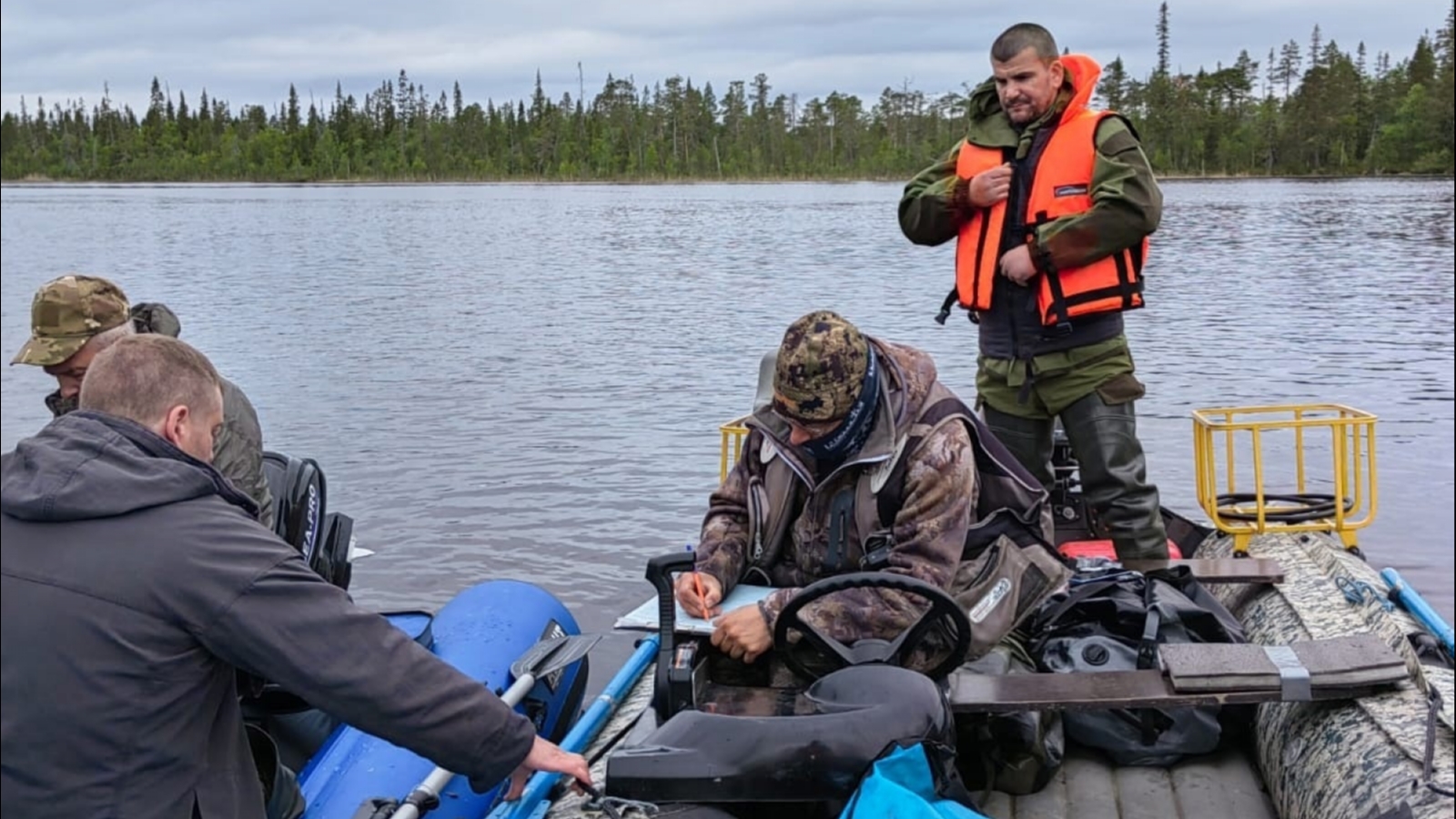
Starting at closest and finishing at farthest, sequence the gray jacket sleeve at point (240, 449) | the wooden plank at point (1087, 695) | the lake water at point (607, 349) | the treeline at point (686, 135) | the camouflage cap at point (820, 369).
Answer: the camouflage cap at point (820, 369) < the wooden plank at point (1087, 695) < the gray jacket sleeve at point (240, 449) < the lake water at point (607, 349) < the treeline at point (686, 135)

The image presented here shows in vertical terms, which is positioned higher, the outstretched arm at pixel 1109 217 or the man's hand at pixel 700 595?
the outstretched arm at pixel 1109 217

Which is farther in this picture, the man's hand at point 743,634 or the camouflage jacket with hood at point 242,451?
the camouflage jacket with hood at point 242,451

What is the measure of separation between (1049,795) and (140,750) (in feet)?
7.76

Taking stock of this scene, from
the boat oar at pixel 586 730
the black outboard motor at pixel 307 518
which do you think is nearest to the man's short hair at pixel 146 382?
the boat oar at pixel 586 730

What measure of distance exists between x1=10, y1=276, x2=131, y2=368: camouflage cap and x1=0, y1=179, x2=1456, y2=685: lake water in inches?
136

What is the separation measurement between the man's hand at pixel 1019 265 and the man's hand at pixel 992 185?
0.62ft

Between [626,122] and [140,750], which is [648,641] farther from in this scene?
[626,122]

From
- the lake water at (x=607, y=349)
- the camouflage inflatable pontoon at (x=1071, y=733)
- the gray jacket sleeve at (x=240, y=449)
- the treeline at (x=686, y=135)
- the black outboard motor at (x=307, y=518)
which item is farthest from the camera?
the treeline at (x=686, y=135)

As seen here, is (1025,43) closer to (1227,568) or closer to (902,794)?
(1227,568)

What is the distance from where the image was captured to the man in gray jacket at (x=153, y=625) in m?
2.16

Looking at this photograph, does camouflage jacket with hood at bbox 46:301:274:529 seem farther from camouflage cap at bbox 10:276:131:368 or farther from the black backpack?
the black backpack

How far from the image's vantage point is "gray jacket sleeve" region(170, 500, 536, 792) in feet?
7.38

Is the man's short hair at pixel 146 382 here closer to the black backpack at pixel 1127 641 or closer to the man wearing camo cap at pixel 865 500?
the man wearing camo cap at pixel 865 500

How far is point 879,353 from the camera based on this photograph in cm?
361
